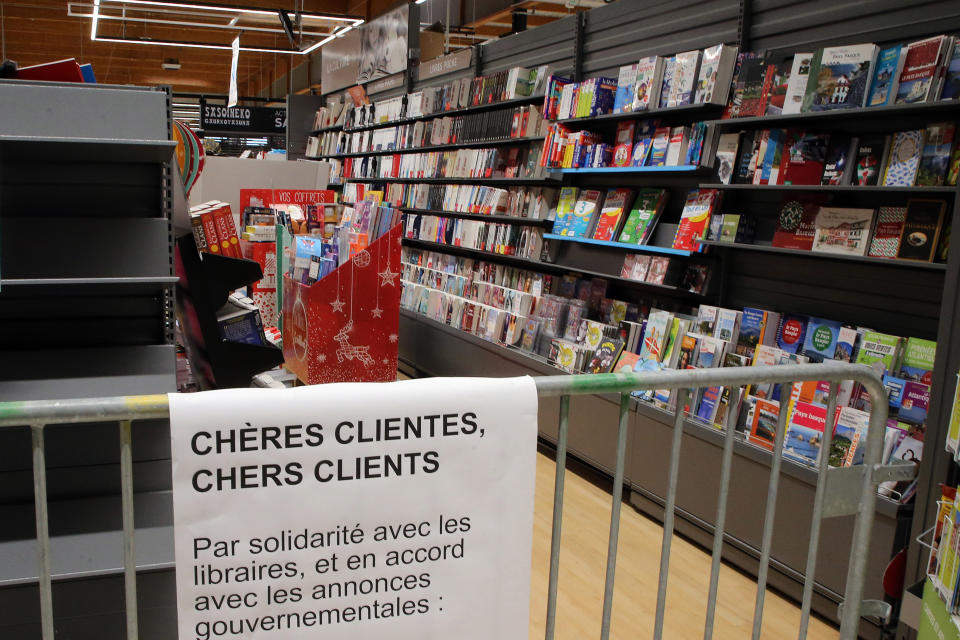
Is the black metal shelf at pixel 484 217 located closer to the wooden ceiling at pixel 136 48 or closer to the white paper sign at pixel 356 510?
the white paper sign at pixel 356 510

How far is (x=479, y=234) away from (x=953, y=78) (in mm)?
3709

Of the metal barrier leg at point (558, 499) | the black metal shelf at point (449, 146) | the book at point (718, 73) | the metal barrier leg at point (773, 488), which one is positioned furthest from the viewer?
the black metal shelf at point (449, 146)

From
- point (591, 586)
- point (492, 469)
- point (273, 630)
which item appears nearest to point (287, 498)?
point (273, 630)

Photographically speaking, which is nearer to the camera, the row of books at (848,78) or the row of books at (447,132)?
the row of books at (848,78)

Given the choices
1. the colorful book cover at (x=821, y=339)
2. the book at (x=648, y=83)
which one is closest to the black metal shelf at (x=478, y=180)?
the book at (x=648, y=83)

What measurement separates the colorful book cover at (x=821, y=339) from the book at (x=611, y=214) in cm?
142

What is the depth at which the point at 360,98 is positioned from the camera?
884cm

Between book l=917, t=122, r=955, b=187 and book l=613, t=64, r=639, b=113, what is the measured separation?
1.71m

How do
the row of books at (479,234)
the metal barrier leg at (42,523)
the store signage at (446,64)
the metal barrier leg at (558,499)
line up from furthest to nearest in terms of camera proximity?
the store signage at (446,64) < the row of books at (479,234) < the metal barrier leg at (558,499) < the metal barrier leg at (42,523)

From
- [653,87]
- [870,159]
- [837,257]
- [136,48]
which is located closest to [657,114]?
[653,87]

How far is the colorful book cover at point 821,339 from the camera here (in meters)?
3.36

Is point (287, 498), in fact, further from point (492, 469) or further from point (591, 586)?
point (591, 586)

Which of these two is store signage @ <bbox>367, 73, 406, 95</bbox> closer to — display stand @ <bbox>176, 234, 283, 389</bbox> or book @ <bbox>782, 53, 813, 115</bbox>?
book @ <bbox>782, 53, 813, 115</bbox>

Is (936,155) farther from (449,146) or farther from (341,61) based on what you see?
(341,61)
